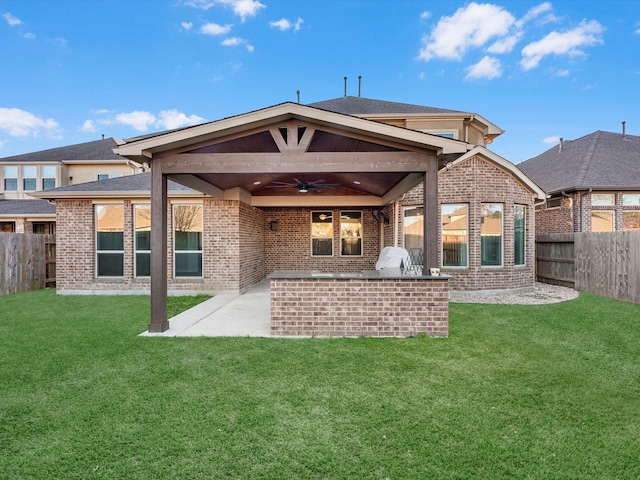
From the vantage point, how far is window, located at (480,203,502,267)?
9.84 m

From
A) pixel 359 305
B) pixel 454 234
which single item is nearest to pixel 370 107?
pixel 454 234

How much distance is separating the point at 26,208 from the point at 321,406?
1857 centimetres

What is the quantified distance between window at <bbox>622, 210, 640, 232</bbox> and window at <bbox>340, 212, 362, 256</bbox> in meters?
10.2

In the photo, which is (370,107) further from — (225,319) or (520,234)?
(225,319)

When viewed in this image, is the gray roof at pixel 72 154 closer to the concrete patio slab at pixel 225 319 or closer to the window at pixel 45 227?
the window at pixel 45 227

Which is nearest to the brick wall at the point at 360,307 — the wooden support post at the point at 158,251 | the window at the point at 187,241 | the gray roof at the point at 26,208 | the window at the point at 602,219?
the wooden support post at the point at 158,251

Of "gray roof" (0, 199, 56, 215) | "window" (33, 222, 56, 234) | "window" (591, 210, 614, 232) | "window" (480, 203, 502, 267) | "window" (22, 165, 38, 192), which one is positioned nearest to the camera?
"window" (480, 203, 502, 267)

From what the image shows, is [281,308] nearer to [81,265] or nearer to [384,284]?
[384,284]

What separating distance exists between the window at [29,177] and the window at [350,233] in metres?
18.9

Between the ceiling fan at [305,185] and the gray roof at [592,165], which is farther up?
the gray roof at [592,165]

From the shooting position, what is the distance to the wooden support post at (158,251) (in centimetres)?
582

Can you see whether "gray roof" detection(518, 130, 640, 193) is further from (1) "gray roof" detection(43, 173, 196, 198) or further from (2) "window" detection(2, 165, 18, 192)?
(2) "window" detection(2, 165, 18, 192)

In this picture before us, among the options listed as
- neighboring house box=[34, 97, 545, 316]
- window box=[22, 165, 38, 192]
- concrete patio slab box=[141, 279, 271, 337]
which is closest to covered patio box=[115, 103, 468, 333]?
concrete patio slab box=[141, 279, 271, 337]

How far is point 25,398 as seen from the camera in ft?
11.3
